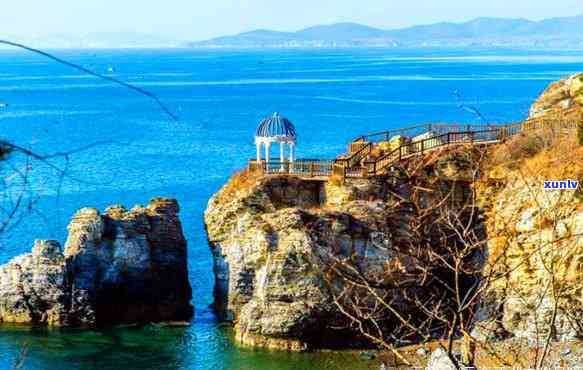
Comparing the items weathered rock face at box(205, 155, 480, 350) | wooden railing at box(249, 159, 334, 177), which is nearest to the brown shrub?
weathered rock face at box(205, 155, 480, 350)

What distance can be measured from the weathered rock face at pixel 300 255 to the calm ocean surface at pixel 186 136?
0.97 m

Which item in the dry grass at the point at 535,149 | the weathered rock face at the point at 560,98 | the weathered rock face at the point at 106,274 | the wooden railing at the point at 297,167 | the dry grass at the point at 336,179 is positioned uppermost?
the weathered rock face at the point at 560,98

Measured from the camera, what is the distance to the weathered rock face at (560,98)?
1694 inches

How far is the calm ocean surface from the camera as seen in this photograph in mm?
34312

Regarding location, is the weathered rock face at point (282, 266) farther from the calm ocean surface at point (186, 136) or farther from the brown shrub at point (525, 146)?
the brown shrub at point (525, 146)

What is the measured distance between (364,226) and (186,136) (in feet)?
175

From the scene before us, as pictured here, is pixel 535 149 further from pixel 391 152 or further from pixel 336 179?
pixel 336 179

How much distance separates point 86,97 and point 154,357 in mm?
103548

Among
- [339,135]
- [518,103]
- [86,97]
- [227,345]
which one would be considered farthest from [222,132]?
[227,345]

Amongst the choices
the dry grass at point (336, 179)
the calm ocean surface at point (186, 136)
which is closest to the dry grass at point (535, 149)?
the dry grass at point (336, 179)

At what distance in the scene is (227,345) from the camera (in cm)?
3506

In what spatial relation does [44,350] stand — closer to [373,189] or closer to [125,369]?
[125,369]

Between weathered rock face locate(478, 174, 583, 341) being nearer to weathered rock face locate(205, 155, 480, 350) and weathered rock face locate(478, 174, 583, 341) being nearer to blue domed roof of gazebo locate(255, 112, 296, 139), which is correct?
weathered rock face locate(205, 155, 480, 350)

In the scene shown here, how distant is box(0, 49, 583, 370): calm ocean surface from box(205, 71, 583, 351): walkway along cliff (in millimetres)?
1471
